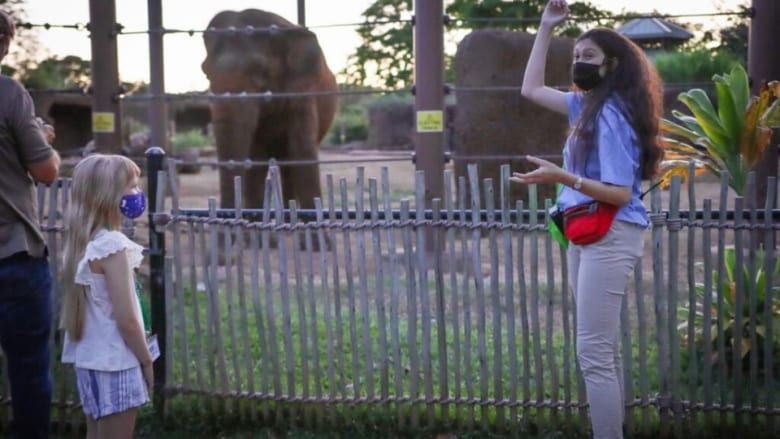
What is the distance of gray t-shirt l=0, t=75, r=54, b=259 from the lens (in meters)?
3.78

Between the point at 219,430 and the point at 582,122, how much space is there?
2398 mm

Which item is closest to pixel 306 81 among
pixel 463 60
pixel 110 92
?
pixel 463 60

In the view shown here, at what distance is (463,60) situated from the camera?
1116 cm

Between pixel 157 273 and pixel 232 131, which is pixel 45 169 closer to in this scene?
pixel 157 273

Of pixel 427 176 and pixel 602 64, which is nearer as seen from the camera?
pixel 602 64

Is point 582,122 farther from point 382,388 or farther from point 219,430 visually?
point 219,430

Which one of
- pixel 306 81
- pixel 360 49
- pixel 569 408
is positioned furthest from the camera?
pixel 360 49

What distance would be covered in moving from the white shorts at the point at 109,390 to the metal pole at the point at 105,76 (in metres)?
5.56

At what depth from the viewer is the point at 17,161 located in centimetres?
387

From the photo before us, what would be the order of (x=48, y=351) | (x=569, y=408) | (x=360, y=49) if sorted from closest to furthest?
1. (x=48, y=351)
2. (x=569, y=408)
3. (x=360, y=49)

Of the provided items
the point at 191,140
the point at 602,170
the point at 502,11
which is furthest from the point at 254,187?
the point at 191,140

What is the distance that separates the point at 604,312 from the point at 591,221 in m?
0.32

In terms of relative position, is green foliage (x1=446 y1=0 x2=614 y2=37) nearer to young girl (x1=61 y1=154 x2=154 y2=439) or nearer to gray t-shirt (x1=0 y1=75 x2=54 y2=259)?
gray t-shirt (x1=0 y1=75 x2=54 y2=259)

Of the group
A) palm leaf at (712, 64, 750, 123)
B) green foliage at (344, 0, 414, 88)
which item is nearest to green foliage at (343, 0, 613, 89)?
green foliage at (344, 0, 414, 88)
